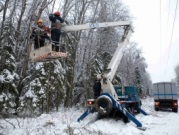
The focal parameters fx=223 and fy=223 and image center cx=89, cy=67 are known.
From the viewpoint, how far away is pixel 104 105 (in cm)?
1185

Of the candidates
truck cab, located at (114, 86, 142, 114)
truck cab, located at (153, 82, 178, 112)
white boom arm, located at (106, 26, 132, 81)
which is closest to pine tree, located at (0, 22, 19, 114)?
white boom arm, located at (106, 26, 132, 81)

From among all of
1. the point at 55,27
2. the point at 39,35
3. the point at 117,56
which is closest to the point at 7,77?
the point at 39,35

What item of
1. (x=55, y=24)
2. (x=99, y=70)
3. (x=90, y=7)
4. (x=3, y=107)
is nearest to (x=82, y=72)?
→ (x=99, y=70)

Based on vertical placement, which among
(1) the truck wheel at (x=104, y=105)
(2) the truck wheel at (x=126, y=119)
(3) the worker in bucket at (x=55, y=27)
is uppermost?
(3) the worker in bucket at (x=55, y=27)

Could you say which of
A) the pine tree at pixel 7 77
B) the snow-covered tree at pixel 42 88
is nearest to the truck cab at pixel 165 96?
the snow-covered tree at pixel 42 88

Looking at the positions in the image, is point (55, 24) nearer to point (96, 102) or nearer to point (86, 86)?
point (96, 102)

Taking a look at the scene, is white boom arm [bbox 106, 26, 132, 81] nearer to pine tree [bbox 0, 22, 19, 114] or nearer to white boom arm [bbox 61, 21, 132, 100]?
white boom arm [bbox 61, 21, 132, 100]

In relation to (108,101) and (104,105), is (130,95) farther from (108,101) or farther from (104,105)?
(108,101)

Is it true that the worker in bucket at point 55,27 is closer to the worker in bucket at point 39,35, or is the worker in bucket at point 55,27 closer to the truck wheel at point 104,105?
the worker in bucket at point 39,35

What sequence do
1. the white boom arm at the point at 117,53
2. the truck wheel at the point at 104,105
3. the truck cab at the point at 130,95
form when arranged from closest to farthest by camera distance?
the white boom arm at the point at 117,53 < the truck wheel at the point at 104,105 < the truck cab at the point at 130,95

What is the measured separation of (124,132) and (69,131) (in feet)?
8.82

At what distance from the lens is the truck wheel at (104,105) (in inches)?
454

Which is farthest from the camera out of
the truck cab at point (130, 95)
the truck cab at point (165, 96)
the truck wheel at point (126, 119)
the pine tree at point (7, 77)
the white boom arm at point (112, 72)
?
the truck cab at point (165, 96)

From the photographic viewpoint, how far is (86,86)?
23188 millimetres
